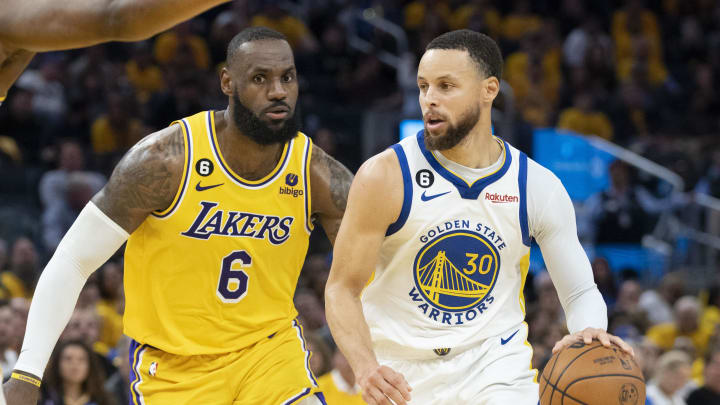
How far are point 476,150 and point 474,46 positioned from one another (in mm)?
415

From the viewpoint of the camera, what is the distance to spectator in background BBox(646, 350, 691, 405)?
8258 millimetres

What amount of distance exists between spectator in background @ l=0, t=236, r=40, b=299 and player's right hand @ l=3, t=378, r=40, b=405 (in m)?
5.01

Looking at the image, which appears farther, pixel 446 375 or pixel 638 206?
pixel 638 206

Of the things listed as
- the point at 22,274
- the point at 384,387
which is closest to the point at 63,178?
the point at 22,274

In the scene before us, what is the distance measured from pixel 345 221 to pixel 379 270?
12.5 inches

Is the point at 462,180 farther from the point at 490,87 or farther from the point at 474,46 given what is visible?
the point at 474,46

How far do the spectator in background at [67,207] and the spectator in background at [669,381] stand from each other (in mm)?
5277

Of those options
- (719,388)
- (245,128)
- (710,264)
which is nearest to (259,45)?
(245,128)

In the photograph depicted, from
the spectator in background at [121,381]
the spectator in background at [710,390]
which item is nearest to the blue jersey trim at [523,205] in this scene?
the spectator in background at [121,381]

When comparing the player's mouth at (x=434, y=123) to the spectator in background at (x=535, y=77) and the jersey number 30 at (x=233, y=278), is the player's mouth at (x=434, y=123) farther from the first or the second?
the spectator in background at (x=535, y=77)

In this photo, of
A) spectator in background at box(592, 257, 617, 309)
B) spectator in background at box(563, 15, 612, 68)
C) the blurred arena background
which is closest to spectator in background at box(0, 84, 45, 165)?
the blurred arena background

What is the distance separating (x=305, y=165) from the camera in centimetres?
443

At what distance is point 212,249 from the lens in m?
4.21

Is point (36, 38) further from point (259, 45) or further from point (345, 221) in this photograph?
point (259, 45)
